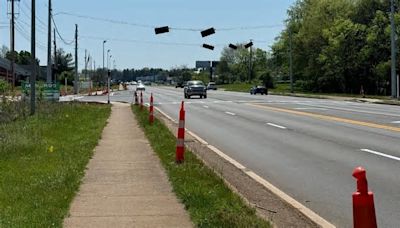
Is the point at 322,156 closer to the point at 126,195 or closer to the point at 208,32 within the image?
the point at 126,195

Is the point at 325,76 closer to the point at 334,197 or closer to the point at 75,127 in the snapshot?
the point at 75,127

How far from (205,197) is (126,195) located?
1231mm

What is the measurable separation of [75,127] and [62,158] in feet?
28.0

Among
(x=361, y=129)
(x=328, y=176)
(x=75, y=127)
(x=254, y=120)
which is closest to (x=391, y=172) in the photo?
(x=328, y=176)

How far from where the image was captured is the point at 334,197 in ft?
30.1

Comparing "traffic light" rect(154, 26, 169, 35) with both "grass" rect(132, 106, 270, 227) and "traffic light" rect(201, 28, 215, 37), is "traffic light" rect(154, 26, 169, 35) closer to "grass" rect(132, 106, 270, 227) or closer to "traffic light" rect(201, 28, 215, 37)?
"traffic light" rect(201, 28, 215, 37)

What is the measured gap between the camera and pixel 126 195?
888 centimetres

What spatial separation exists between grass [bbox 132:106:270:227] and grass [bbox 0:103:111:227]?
1.56m

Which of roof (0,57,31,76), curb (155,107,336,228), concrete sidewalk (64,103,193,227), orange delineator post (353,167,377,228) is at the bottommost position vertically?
curb (155,107,336,228)

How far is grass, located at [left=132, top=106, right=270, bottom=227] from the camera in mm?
6906

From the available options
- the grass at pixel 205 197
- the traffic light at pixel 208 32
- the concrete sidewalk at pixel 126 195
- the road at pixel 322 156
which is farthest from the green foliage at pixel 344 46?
the grass at pixel 205 197

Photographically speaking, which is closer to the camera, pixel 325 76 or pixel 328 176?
pixel 328 176

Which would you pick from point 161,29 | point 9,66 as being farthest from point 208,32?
point 9,66

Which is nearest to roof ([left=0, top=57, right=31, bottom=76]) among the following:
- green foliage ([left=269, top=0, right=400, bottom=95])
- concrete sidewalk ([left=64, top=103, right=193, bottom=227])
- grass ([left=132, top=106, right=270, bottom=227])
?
green foliage ([left=269, top=0, right=400, bottom=95])
